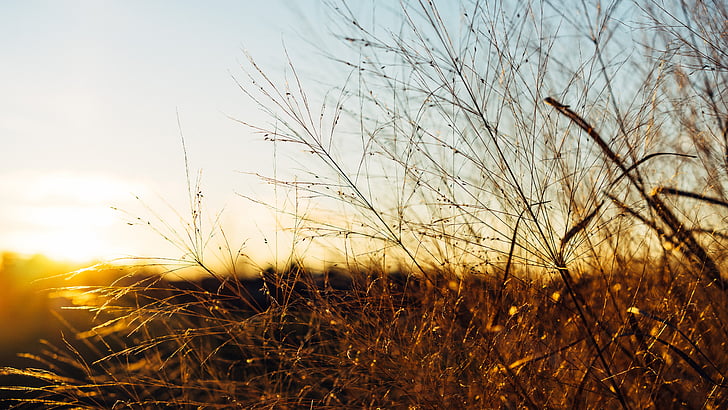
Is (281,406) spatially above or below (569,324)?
below

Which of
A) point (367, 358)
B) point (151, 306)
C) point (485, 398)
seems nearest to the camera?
point (485, 398)

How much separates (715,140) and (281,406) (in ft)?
4.67

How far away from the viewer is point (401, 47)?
5.09 ft

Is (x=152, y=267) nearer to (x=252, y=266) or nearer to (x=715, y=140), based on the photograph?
(x=252, y=266)

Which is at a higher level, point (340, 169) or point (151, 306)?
point (340, 169)

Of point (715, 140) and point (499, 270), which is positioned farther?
point (715, 140)

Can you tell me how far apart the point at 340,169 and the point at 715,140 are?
109 centimetres

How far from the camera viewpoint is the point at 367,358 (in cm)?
155

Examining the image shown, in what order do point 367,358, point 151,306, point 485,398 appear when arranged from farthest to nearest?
point 151,306
point 367,358
point 485,398

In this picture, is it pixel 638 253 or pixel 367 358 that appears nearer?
pixel 367 358

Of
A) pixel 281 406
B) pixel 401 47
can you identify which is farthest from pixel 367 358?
pixel 401 47

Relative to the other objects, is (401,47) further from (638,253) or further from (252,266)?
(638,253)

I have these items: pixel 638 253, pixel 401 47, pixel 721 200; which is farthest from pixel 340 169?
pixel 721 200

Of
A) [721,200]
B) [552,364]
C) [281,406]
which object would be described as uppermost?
[721,200]
